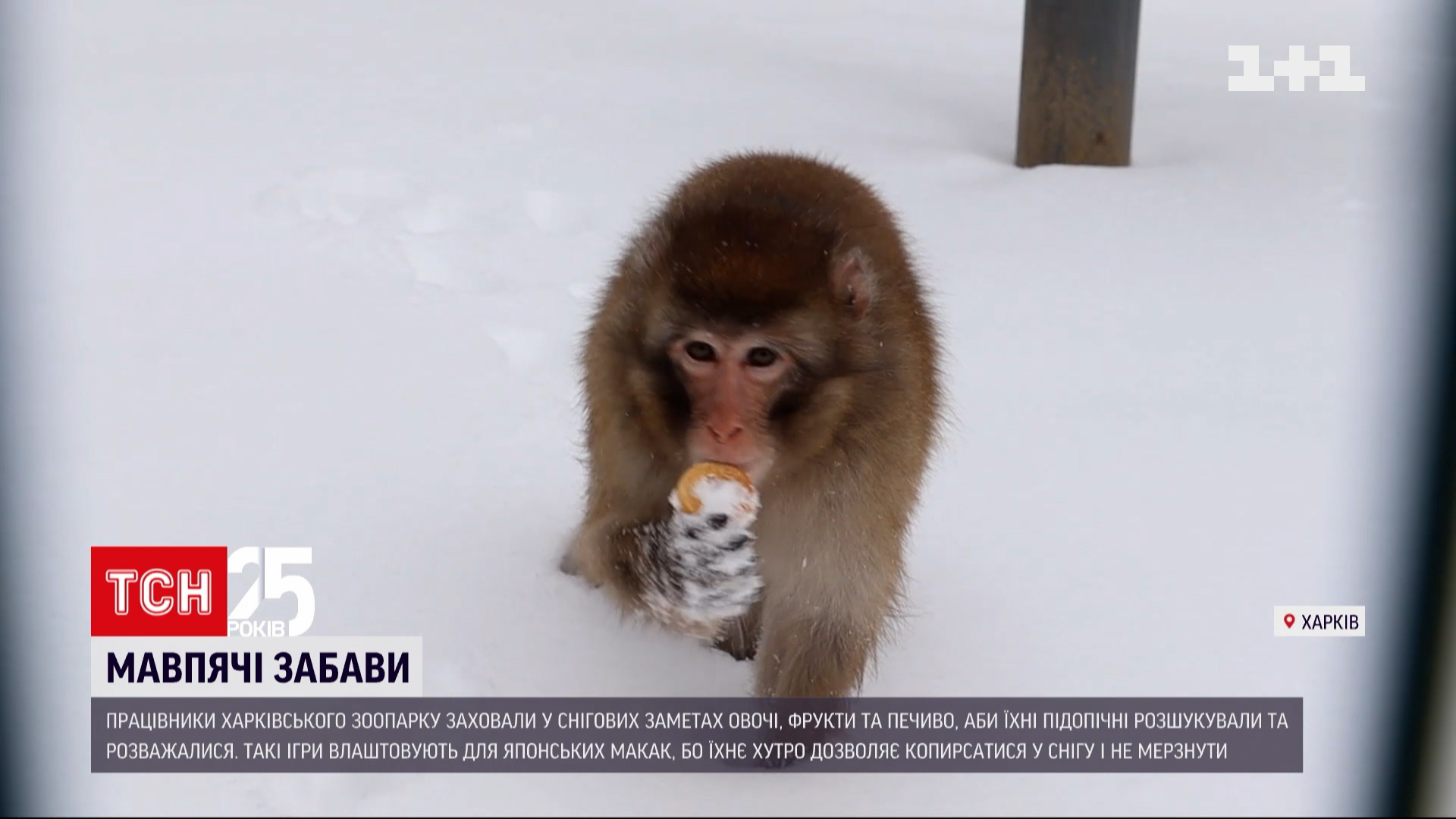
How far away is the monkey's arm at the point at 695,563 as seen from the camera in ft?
8.16

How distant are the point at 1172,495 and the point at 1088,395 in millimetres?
675

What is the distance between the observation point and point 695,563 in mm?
2576

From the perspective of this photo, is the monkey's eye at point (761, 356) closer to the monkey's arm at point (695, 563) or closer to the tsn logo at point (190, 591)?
the monkey's arm at point (695, 563)

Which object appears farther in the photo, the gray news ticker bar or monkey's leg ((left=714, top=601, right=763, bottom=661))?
monkey's leg ((left=714, top=601, right=763, bottom=661))

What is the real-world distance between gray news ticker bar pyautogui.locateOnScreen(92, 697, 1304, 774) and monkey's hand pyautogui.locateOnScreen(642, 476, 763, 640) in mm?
277

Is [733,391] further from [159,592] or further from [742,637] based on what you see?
[159,592]

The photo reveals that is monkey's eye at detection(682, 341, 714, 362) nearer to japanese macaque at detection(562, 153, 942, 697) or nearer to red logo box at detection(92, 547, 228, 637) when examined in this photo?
japanese macaque at detection(562, 153, 942, 697)

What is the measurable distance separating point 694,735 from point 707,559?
47 centimetres

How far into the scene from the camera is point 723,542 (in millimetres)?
2535

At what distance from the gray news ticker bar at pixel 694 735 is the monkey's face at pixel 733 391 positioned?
58cm

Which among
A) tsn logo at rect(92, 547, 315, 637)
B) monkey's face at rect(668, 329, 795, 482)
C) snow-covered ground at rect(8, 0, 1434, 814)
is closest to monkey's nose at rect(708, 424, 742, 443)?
monkey's face at rect(668, 329, 795, 482)

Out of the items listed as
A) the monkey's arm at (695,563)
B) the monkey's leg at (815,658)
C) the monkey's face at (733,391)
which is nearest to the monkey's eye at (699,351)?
the monkey's face at (733,391)

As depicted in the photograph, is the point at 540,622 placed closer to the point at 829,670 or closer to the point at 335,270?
the point at 829,670

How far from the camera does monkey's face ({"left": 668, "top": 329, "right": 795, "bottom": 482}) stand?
249 centimetres
